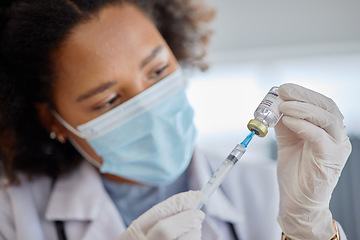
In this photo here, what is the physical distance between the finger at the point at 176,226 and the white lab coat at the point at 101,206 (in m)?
0.28

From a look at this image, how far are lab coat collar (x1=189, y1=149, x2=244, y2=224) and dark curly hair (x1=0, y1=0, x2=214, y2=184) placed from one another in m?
0.39

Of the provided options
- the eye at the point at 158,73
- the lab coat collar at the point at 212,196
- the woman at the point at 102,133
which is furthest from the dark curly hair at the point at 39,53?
the lab coat collar at the point at 212,196

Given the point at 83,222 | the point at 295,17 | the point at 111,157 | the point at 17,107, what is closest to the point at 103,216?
the point at 83,222

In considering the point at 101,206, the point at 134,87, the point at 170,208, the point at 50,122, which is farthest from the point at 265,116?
the point at 50,122

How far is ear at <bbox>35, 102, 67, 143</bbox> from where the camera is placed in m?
1.19

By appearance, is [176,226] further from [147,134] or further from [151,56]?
[151,56]

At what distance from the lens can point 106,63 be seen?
1.00 meters

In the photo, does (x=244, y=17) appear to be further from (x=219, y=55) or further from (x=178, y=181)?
(x=178, y=181)

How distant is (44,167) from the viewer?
50.5 inches

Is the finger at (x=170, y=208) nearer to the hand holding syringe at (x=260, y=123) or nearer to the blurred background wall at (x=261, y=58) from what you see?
the hand holding syringe at (x=260, y=123)

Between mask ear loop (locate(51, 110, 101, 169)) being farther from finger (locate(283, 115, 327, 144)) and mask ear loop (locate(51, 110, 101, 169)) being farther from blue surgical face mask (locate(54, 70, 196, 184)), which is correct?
finger (locate(283, 115, 327, 144))

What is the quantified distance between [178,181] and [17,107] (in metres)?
0.54

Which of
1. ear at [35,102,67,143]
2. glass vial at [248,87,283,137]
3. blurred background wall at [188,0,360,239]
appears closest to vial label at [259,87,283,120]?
glass vial at [248,87,283,137]

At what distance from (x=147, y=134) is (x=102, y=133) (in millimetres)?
123
